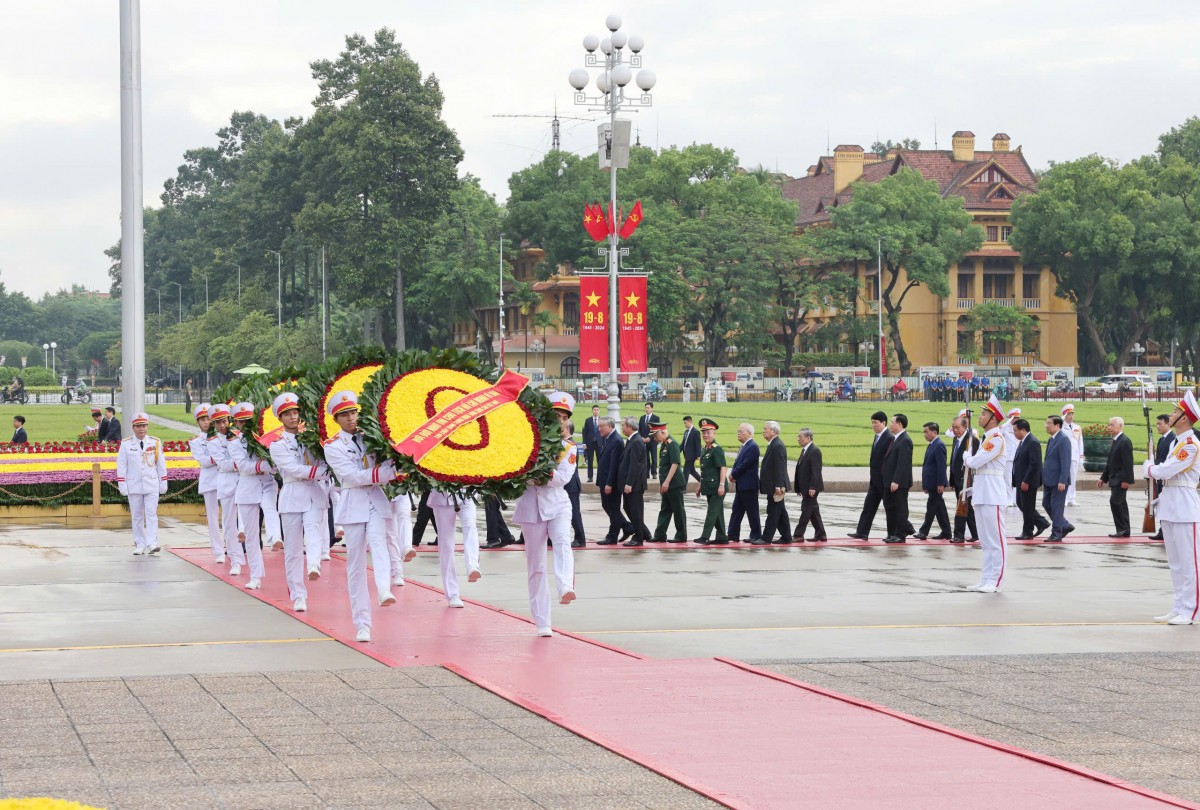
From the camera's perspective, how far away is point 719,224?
8606 centimetres

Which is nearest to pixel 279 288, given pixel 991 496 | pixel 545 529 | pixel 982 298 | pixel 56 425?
pixel 56 425

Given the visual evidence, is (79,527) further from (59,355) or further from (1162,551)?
(59,355)

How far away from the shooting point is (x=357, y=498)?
1232 cm

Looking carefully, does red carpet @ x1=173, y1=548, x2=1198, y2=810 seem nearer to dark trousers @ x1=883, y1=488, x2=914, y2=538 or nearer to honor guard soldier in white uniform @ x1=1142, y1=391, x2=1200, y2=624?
honor guard soldier in white uniform @ x1=1142, y1=391, x2=1200, y2=624

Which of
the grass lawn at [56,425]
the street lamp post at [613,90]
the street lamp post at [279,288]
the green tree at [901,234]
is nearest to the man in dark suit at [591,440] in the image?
the street lamp post at [613,90]

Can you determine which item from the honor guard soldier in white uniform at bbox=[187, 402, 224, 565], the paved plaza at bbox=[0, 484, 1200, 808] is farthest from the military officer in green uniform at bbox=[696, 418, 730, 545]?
the honor guard soldier in white uniform at bbox=[187, 402, 224, 565]

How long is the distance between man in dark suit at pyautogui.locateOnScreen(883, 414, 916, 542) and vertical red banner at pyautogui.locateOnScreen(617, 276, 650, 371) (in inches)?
417

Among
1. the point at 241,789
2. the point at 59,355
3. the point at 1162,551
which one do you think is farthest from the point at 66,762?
the point at 59,355

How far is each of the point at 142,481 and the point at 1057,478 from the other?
12.1 metres

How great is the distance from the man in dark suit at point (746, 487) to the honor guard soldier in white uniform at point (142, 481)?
24.2 feet

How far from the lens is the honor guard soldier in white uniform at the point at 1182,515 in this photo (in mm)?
13383

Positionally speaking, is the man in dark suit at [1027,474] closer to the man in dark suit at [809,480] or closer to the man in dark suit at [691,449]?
the man in dark suit at [809,480]

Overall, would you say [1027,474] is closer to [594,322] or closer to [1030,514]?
[1030,514]

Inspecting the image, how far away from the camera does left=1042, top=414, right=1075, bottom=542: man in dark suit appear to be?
21144 mm
